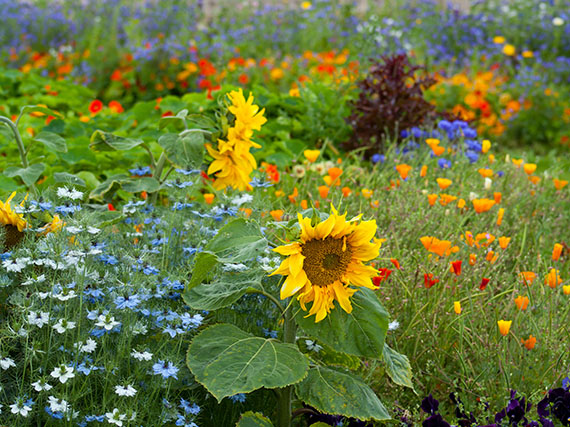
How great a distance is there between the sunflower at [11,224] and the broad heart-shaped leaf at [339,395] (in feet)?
3.54

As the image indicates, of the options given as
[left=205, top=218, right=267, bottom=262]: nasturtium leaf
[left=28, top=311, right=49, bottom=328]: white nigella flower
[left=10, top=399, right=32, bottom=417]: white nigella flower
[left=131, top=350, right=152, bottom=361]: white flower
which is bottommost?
[left=10, top=399, right=32, bottom=417]: white nigella flower

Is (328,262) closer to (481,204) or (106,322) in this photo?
(106,322)

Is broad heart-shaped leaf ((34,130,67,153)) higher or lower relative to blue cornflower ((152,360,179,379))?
lower

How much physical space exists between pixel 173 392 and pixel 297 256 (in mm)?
658

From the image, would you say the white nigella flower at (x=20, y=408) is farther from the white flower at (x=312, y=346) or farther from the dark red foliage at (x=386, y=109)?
the dark red foliage at (x=386, y=109)

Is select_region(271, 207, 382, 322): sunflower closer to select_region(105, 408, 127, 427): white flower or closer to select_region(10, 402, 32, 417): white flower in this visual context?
select_region(105, 408, 127, 427): white flower

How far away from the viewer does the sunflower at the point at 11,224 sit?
2305 mm

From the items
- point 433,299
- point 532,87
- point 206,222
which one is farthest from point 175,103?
point 532,87

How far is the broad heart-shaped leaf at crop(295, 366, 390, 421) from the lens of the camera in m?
1.96

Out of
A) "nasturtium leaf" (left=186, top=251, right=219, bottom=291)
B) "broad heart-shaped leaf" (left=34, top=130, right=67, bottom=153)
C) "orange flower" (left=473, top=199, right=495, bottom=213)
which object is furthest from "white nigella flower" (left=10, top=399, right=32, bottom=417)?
"orange flower" (left=473, top=199, right=495, bottom=213)

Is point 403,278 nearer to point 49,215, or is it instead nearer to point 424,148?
point 49,215

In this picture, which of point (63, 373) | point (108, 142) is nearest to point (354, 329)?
point (63, 373)

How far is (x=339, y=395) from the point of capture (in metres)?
2.00

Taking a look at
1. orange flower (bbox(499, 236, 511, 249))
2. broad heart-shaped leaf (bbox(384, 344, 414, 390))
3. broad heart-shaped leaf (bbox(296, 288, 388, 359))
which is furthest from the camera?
orange flower (bbox(499, 236, 511, 249))
